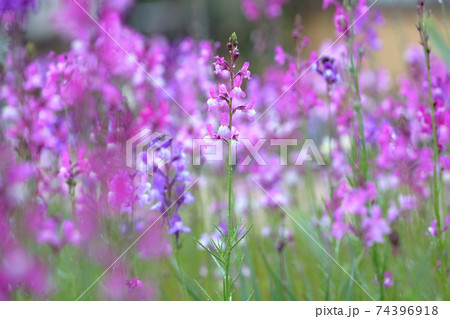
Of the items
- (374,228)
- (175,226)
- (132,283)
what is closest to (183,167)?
(175,226)

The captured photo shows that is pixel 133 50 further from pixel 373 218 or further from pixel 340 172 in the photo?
pixel 373 218

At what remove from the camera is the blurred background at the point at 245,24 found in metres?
3.72

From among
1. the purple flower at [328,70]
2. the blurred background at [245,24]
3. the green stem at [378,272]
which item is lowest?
the green stem at [378,272]

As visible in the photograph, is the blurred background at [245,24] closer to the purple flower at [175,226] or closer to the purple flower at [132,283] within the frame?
the purple flower at [175,226]

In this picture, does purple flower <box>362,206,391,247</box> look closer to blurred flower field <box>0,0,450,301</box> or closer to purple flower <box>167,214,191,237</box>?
blurred flower field <box>0,0,450,301</box>

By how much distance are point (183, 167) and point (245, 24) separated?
4396 millimetres

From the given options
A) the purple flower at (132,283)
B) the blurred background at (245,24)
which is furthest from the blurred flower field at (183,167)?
the blurred background at (245,24)

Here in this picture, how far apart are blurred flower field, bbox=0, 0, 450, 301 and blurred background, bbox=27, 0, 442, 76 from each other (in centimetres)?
58

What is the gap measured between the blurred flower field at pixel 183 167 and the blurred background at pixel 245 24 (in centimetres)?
58

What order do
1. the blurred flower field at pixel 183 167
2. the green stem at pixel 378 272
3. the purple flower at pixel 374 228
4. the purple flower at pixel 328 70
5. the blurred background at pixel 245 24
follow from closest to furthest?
the blurred flower field at pixel 183 167 < the purple flower at pixel 374 228 < the green stem at pixel 378 272 < the purple flower at pixel 328 70 < the blurred background at pixel 245 24

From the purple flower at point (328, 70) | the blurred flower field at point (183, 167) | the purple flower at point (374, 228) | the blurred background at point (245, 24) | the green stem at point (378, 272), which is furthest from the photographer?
the blurred background at point (245, 24)

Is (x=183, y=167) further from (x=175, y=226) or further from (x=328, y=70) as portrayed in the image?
(x=328, y=70)

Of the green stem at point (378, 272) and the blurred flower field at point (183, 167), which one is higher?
the blurred flower field at point (183, 167)
